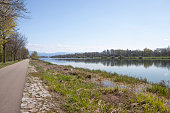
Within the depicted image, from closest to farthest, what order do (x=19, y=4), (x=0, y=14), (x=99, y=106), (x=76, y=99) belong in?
1. (x=99, y=106)
2. (x=76, y=99)
3. (x=19, y=4)
4. (x=0, y=14)

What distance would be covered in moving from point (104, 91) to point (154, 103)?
2271 mm

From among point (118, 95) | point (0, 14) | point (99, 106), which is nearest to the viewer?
point (99, 106)

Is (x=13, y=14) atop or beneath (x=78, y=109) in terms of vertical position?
atop

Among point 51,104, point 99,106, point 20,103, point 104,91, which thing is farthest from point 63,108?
point 104,91

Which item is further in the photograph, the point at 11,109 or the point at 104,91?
the point at 104,91

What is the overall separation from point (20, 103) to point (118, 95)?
4.34 m

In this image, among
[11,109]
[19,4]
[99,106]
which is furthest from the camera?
[19,4]

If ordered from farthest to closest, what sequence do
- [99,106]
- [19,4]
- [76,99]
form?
[19,4], [76,99], [99,106]

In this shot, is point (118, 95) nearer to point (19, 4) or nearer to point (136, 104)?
point (136, 104)

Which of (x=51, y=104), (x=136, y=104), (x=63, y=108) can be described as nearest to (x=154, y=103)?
(x=136, y=104)

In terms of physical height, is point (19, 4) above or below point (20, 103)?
above

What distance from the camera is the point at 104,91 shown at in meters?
5.80

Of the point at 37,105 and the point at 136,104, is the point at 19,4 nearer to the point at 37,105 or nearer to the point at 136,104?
the point at 37,105

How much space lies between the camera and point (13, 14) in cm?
1042
